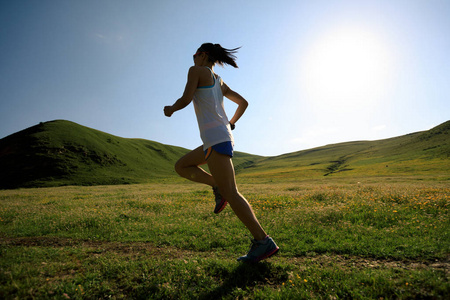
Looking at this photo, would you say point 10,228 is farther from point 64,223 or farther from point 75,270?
point 75,270

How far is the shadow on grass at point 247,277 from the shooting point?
12.3 ft

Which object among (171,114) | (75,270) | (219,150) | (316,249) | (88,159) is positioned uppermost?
(88,159)

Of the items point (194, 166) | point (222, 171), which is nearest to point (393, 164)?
point (194, 166)

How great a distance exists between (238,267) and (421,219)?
6.86 meters

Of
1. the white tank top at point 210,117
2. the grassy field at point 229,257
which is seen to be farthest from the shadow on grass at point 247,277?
the white tank top at point 210,117

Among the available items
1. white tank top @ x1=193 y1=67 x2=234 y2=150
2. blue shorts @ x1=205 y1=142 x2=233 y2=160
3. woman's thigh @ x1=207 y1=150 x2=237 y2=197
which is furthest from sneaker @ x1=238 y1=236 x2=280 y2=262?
white tank top @ x1=193 y1=67 x2=234 y2=150

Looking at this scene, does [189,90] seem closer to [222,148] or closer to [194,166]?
[222,148]

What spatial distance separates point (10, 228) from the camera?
8336mm

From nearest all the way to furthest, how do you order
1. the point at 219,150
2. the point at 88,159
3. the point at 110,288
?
the point at 110,288
the point at 219,150
the point at 88,159

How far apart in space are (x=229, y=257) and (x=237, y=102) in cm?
363

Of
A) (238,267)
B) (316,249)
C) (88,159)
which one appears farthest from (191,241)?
(88,159)

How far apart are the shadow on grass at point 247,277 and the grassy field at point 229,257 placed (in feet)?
0.06

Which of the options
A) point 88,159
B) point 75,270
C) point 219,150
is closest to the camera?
point 219,150

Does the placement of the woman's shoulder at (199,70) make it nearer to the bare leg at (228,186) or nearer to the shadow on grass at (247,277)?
the bare leg at (228,186)
